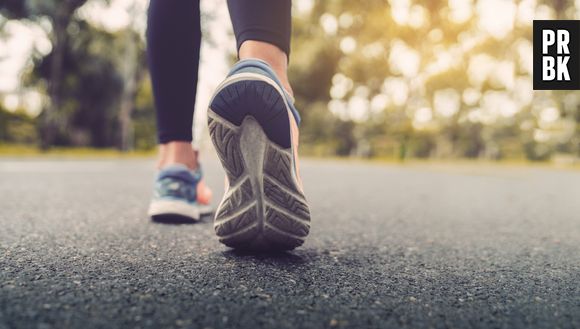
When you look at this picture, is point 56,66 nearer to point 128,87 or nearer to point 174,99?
point 128,87

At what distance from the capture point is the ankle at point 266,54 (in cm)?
101

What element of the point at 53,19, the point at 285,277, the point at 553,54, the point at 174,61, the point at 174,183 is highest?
the point at 53,19

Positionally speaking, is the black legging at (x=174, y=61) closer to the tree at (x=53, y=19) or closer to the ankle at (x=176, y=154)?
the ankle at (x=176, y=154)

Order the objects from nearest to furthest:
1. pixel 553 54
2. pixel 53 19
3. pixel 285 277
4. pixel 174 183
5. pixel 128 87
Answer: pixel 285 277 < pixel 174 183 < pixel 553 54 < pixel 53 19 < pixel 128 87

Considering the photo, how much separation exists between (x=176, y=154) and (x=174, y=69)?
0.82 ft

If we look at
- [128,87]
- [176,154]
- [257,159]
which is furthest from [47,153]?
[257,159]

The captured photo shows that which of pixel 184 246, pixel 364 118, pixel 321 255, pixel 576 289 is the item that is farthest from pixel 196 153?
pixel 364 118

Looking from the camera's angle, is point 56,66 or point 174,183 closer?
point 174,183

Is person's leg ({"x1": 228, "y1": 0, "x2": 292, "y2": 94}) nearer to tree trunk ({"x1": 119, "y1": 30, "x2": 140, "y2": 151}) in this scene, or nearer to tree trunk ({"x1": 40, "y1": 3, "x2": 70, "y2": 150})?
tree trunk ({"x1": 40, "y1": 3, "x2": 70, "y2": 150})

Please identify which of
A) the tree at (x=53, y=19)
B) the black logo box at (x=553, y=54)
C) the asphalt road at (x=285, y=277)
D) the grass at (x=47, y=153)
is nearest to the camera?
the asphalt road at (x=285, y=277)

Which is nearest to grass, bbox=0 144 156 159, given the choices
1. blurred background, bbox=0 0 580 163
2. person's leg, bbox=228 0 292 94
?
blurred background, bbox=0 0 580 163

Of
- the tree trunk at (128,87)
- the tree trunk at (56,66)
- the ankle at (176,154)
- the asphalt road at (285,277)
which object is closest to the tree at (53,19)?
the tree trunk at (56,66)

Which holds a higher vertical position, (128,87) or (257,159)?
(128,87)

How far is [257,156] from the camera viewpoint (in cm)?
89
